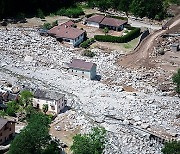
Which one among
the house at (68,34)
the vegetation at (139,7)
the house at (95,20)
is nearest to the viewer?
the house at (68,34)

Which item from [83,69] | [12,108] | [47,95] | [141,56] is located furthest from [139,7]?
[12,108]

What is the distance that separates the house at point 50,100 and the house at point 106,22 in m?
23.7

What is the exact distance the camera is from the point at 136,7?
3034 inches

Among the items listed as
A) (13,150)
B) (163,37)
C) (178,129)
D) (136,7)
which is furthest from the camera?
(136,7)

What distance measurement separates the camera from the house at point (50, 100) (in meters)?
50.3

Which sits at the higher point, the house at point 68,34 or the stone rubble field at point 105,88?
the house at point 68,34

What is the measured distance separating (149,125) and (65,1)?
3733 cm

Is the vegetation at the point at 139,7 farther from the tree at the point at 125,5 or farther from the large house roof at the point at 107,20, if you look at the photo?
the large house roof at the point at 107,20

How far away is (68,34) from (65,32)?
75 cm

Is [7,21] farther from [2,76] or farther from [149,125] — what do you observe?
[149,125]

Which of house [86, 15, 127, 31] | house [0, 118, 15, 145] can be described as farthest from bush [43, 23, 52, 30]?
house [0, 118, 15, 145]

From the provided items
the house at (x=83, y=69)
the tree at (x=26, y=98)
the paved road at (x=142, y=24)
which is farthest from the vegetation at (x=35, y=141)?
the paved road at (x=142, y=24)

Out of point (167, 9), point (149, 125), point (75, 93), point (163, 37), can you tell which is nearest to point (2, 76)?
point (75, 93)

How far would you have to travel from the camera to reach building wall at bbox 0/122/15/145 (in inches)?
1761
